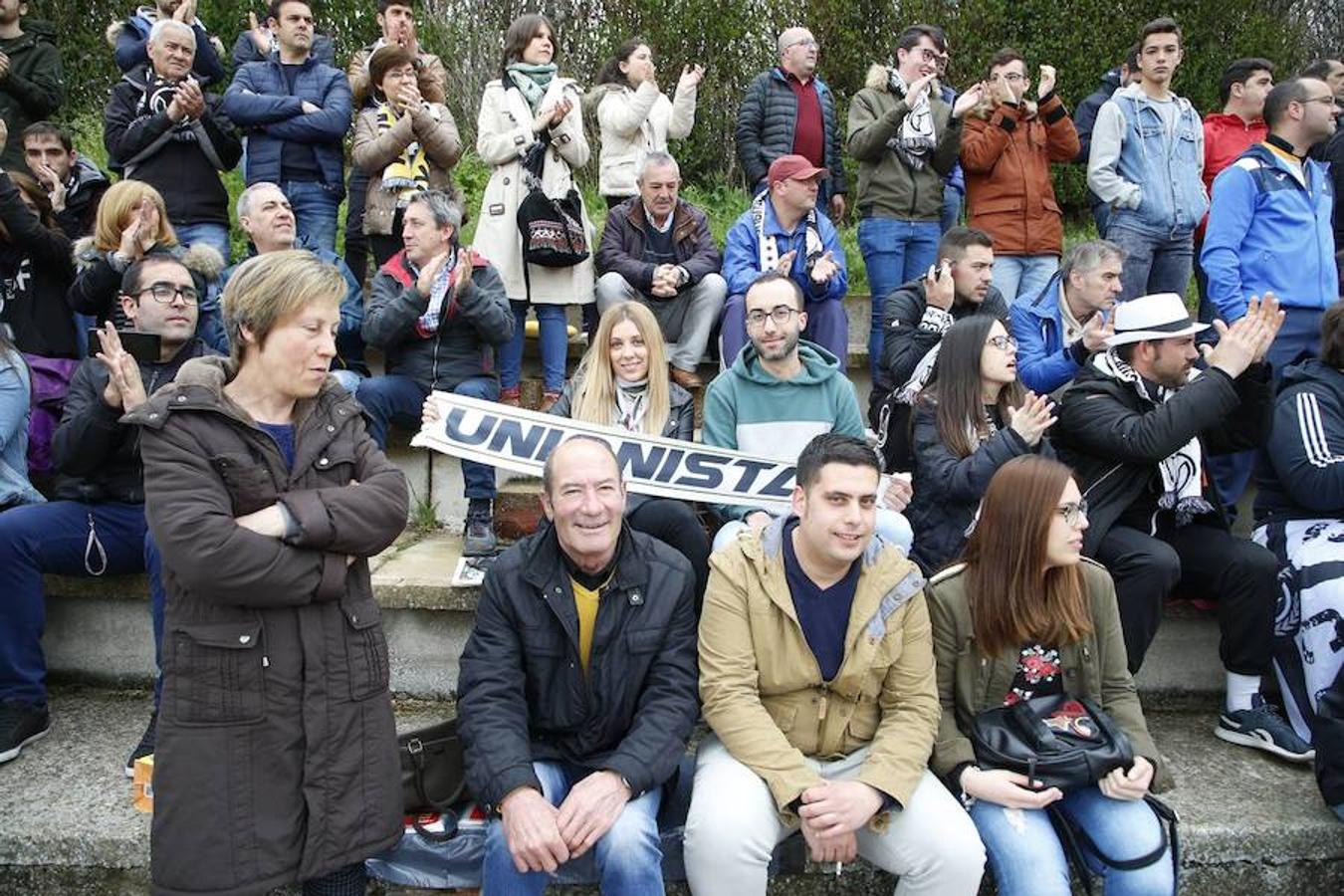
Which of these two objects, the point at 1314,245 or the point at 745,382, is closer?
the point at 745,382

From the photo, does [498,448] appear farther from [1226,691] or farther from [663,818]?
[1226,691]

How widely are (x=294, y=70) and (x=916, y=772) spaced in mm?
Answer: 5210

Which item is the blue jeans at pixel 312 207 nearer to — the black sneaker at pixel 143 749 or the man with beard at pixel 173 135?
the man with beard at pixel 173 135

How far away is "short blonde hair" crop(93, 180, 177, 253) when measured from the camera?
502cm

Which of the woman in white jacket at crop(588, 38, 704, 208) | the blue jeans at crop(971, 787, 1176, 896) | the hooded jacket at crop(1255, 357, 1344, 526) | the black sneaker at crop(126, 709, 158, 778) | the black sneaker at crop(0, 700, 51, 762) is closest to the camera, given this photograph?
the blue jeans at crop(971, 787, 1176, 896)

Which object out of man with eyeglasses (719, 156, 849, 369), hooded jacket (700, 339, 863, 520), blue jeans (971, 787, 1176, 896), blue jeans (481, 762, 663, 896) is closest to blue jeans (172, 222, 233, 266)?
man with eyeglasses (719, 156, 849, 369)

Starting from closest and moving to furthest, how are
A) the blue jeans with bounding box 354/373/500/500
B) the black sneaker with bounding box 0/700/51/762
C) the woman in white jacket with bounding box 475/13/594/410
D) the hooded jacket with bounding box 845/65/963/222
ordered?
the black sneaker with bounding box 0/700/51/762, the blue jeans with bounding box 354/373/500/500, the woman in white jacket with bounding box 475/13/594/410, the hooded jacket with bounding box 845/65/963/222

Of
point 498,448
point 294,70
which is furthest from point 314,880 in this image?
point 294,70

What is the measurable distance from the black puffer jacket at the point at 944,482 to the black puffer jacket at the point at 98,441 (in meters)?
2.73

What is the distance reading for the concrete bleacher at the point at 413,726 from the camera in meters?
3.53

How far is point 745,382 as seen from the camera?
15.2 ft

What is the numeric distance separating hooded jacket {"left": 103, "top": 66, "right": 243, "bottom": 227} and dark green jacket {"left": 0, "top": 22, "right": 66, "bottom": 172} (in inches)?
44.2

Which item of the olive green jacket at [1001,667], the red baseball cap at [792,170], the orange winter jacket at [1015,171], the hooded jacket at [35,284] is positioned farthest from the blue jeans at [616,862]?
the orange winter jacket at [1015,171]

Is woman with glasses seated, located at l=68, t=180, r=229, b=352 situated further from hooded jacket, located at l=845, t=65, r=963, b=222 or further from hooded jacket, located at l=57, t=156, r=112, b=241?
hooded jacket, located at l=845, t=65, r=963, b=222
